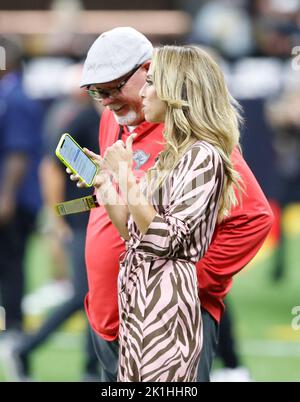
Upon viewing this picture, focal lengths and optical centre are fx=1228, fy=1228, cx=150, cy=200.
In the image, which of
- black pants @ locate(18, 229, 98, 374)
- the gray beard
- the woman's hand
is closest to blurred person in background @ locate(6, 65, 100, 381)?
black pants @ locate(18, 229, 98, 374)

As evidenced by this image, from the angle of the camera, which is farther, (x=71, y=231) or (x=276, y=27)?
(x=276, y=27)

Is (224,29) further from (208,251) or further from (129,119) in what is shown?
(208,251)

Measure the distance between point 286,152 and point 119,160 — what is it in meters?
7.79

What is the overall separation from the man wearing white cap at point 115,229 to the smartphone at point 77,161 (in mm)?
491

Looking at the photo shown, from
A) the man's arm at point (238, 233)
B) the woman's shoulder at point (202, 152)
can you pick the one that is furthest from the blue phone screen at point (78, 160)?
the man's arm at point (238, 233)

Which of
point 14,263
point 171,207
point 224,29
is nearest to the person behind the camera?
point 171,207

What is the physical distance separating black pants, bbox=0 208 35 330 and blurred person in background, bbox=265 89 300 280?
322 cm

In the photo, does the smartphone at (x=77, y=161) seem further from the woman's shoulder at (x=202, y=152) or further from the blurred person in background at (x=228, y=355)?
the blurred person in background at (x=228, y=355)

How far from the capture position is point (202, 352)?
5.41 metres

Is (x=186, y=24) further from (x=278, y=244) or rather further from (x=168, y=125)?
(x=168, y=125)

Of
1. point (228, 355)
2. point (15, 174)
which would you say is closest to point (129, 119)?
point (228, 355)

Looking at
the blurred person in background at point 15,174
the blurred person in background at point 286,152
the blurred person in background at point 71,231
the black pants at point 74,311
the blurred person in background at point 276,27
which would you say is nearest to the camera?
the black pants at point 74,311

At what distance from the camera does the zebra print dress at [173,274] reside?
4.59 m

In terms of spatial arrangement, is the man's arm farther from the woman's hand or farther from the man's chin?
the woman's hand
